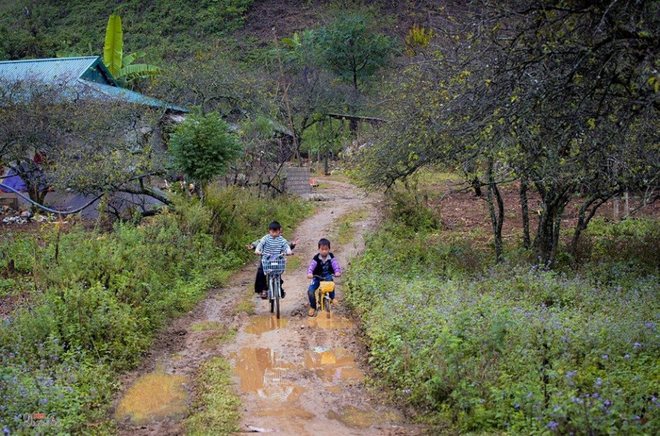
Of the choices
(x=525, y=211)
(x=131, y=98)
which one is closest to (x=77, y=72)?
(x=131, y=98)

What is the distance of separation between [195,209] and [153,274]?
12.1 ft

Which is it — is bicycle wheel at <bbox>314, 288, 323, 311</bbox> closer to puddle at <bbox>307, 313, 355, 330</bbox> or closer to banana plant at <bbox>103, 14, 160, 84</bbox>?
puddle at <bbox>307, 313, 355, 330</bbox>

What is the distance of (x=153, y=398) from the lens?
298 inches

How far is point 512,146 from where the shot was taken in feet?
34.2

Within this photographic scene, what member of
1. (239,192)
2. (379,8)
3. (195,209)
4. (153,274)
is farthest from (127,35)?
(153,274)

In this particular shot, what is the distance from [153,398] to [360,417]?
7.97 ft

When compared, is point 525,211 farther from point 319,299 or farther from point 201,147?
point 201,147

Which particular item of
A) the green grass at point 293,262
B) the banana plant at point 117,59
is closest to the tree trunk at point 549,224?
the green grass at point 293,262

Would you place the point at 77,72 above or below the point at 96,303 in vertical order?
above

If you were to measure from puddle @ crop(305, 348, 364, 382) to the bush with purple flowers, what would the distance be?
288 millimetres

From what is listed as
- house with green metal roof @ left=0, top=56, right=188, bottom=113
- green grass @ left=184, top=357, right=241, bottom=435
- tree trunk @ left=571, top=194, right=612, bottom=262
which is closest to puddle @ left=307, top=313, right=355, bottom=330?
green grass @ left=184, top=357, right=241, bottom=435

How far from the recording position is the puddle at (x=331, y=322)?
10.2 meters

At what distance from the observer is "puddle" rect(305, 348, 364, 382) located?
316 inches

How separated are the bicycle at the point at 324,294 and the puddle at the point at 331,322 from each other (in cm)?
23
